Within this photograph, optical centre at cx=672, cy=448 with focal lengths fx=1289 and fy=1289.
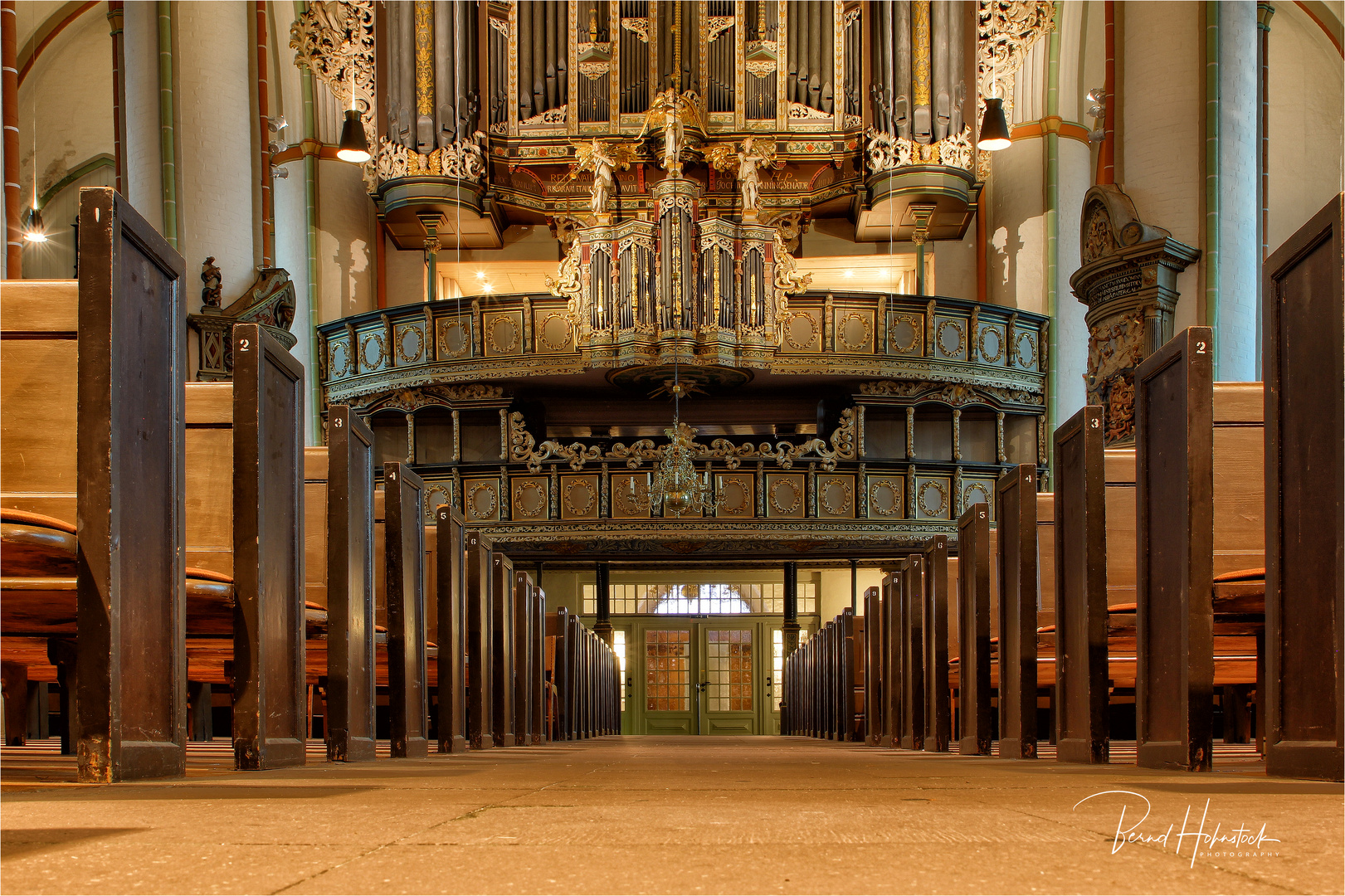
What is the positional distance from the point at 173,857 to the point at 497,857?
397 mm

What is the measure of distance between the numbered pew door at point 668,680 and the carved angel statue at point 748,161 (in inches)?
288

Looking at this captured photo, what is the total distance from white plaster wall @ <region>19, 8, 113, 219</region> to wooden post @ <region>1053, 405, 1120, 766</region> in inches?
759

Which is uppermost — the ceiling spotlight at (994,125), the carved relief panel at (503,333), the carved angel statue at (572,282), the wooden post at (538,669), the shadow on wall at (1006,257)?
the ceiling spotlight at (994,125)

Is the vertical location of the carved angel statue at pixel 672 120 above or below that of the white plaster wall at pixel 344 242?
above

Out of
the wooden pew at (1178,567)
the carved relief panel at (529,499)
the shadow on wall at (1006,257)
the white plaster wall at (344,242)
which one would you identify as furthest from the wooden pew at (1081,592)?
the white plaster wall at (344,242)

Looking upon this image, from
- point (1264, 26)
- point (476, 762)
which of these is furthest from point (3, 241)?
point (1264, 26)

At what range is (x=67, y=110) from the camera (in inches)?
808

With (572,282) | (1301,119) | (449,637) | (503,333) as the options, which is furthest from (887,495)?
(449,637)

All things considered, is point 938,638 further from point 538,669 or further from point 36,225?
point 36,225

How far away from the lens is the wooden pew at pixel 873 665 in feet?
29.3

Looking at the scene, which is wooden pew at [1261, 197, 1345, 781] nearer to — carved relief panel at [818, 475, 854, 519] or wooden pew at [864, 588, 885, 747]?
wooden pew at [864, 588, 885, 747]

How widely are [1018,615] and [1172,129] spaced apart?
7.17 meters

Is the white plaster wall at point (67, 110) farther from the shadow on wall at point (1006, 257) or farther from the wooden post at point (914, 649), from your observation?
the wooden post at point (914, 649)

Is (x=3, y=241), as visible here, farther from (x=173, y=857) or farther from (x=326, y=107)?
(x=326, y=107)
